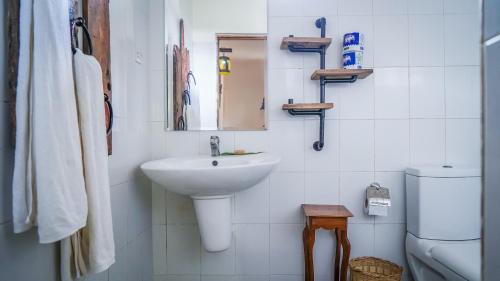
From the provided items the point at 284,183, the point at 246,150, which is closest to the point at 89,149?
the point at 246,150

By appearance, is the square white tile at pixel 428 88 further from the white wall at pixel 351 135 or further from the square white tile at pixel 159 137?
the square white tile at pixel 159 137

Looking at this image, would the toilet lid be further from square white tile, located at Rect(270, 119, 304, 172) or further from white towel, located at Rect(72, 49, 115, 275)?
white towel, located at Rect(72, 49, 115, 275)

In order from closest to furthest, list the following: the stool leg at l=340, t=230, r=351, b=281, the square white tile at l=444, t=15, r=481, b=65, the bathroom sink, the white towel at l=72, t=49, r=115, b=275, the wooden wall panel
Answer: the white towel at l=72, t=49, r=115, b=275, the wooden wall panel, the bathroom sink, the stool leg at l=340, t=230, r=351, b=281, the square white tile at l=444, t=15, r=481, b=65

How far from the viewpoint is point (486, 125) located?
1.15 feet

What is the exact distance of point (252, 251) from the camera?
1571 millimetres

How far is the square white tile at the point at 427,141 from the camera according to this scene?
154cm

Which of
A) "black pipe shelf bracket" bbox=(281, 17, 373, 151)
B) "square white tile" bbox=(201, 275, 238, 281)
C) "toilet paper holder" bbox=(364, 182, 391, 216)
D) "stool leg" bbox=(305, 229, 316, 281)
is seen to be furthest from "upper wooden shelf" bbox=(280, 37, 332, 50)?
"square white tile" bbox=(201, 275, 238, 281)

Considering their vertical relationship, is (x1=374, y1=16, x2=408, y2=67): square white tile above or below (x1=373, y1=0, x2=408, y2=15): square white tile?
below

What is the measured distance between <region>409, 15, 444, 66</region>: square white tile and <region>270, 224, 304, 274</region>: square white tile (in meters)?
1.21

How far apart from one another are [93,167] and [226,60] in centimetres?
105

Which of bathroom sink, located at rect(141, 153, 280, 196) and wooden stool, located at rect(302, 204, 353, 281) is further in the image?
wooden stool, located at rect(302, 204, 353, 281)

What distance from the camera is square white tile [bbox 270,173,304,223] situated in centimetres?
156

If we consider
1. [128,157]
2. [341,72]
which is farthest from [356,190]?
[128,157]

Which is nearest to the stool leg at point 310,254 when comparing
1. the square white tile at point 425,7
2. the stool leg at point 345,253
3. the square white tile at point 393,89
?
the stool leg at point 345,253
